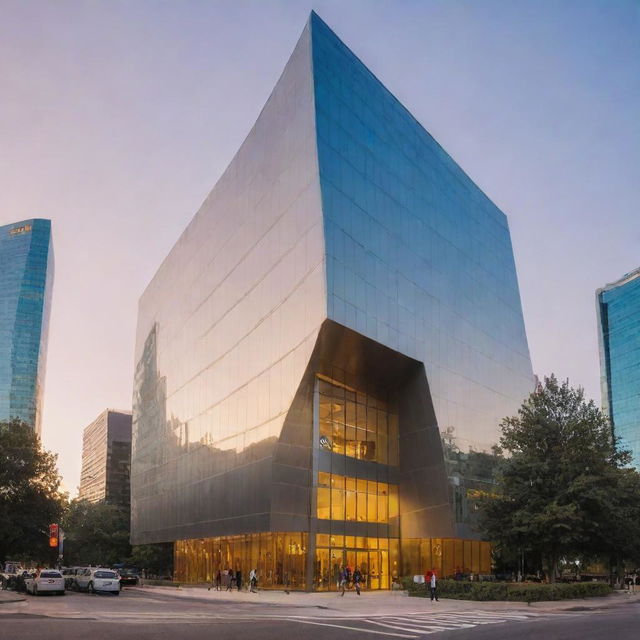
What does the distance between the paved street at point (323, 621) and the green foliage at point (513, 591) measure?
6.27 ft

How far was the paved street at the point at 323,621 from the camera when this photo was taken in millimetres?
19844

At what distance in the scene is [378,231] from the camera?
52.2 meters

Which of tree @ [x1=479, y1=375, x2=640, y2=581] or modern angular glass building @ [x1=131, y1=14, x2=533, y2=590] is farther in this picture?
modern angular glass building @ [x1=131, y1=14, x2=533, y2=590]

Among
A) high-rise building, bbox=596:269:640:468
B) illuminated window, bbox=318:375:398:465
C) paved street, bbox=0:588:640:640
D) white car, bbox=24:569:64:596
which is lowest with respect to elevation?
white car, bbox=24:569:64:596

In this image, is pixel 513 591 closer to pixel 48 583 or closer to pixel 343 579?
pixel 343 579

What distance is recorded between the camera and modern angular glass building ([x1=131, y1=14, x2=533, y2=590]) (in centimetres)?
4775

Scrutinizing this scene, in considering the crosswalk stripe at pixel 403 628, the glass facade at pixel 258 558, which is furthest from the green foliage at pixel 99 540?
the crosswalk stripe at pixel 403 628

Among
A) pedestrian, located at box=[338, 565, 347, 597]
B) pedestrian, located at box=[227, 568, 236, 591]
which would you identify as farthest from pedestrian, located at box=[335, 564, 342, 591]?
pedestrian, located at box=[227, 568, 236, 591]

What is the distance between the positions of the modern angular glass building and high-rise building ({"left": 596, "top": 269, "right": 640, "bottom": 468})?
443ft

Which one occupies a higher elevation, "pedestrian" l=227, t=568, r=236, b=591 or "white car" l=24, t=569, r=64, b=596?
"white car" l=24, t=569, r=64, b=596

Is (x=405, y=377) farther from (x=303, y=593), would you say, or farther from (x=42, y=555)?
(x=42, y=555)

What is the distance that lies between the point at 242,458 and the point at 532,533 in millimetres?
22560

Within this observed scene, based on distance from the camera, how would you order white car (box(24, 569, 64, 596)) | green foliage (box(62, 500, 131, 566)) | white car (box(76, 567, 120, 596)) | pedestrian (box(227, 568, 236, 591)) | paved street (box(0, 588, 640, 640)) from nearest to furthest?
paved street (box(0, 588, 640, 640))
white car (box(24, 569, 64, 596))
white car (box(76, 567, 120, 596))
pedestrian (box(227, 568, 236, 591))
green foliage (box(62, 500, 131, 566))

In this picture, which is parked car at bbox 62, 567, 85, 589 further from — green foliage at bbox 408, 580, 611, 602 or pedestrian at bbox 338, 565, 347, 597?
green foliage at bbox 408, 580, 611, 602
